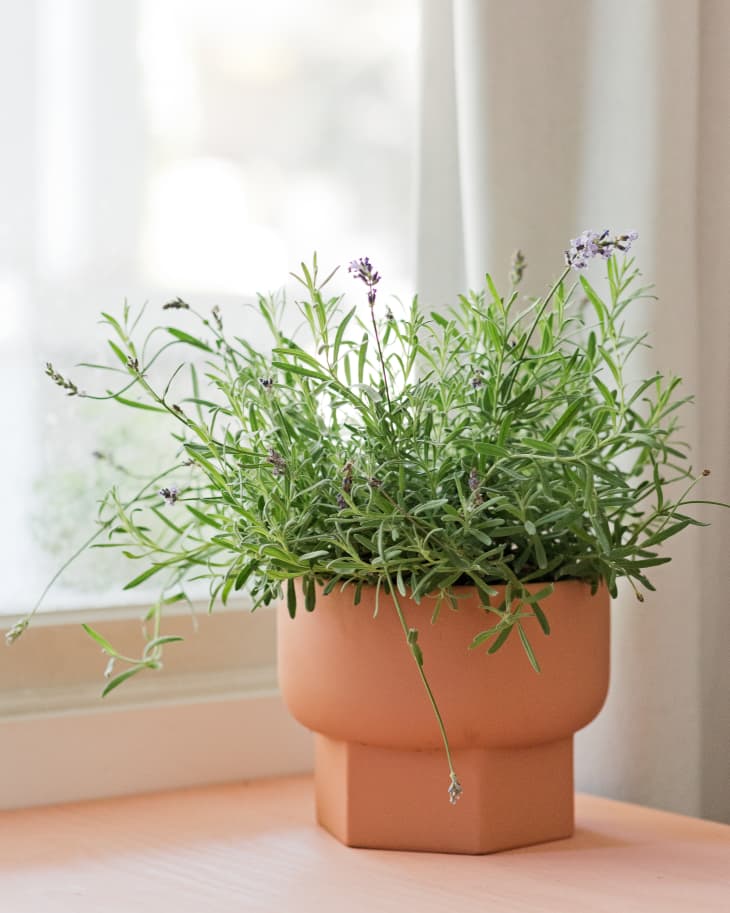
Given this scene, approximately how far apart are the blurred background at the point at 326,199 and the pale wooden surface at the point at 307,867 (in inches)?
6.3

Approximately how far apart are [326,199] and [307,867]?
622mm

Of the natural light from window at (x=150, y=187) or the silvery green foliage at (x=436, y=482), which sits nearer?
the silvery green foliage at (x=436, y=482)

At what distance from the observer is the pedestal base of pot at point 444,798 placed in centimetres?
70

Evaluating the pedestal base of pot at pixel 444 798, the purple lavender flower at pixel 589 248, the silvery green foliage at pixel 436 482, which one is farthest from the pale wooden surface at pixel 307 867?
the purple lavender flower at pixel 589 248

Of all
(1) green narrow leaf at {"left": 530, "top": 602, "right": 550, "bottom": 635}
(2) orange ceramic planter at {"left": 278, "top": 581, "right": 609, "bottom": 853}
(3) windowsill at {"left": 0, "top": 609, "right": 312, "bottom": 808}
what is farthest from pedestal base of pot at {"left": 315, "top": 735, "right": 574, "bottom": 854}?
(3) windowsill at {"left": 0, "top": 609, "right": 312, "bottom": 808}

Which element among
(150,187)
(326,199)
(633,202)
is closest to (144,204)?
(150,187)

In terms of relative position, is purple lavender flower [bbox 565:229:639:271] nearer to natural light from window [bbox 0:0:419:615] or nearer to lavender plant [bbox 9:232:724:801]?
lavender plant [bbox 9:232:724:801]

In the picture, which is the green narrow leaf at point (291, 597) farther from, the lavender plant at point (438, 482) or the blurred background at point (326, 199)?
the blurred background at point (326, 199)

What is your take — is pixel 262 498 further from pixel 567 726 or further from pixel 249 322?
pixel 249 322

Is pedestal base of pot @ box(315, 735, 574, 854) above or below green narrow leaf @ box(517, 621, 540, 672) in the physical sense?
below

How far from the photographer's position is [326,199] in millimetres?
1049

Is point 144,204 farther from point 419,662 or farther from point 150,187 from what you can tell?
point 419,662

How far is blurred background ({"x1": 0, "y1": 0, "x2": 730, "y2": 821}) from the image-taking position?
35.0 inches

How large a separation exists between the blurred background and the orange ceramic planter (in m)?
0.18
